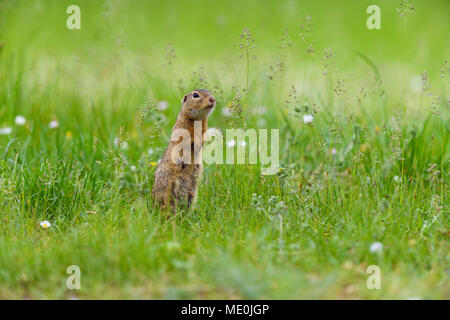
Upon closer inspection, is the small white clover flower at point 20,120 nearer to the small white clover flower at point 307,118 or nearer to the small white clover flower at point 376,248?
the small white clover flower at point 307,118

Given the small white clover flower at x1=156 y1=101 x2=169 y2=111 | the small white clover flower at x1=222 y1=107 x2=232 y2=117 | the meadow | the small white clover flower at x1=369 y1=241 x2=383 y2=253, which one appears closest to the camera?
the meadow

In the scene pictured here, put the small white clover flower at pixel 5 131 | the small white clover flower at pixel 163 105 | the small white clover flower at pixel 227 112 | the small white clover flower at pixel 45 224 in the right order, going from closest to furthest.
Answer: the small white clover flower at pixel 45 224
the small white clover flower at pixel 227 112
the small white clover flower at pixel 5 131
the small white clover flower at pixel 163 105

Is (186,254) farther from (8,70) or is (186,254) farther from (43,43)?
(43,43)

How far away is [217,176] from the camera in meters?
5.23

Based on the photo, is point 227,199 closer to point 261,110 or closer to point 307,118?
point 307,118

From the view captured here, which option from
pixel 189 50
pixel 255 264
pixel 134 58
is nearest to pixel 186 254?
pixel 255 264

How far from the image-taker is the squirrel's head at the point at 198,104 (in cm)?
492

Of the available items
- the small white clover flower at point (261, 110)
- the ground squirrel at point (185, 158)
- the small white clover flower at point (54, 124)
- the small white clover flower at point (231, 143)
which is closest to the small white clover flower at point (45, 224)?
the ground squirrel at point (185, 158)

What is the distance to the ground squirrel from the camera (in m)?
4.98

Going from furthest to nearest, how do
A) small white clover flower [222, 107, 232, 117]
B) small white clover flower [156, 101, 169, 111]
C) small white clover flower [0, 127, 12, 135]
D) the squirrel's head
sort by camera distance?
small white clover flower [156, 101, 169, 111], small white clover flower [0, 127, 12, 135], small white clover flower [222, 107, 232, 117], the squirrel's head

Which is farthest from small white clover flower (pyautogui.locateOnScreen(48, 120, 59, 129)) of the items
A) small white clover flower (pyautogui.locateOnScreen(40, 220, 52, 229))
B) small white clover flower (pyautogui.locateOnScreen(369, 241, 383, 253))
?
small white clover flower (pyautogui.locateOnScreen(369, 241, 383, 253))

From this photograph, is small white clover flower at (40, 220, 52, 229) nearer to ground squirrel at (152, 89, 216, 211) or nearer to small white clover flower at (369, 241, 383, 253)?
ground squirrel at (152, 89, 216, 211)

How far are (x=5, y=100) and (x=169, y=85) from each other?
75.4 inches

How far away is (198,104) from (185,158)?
19.4 inches
